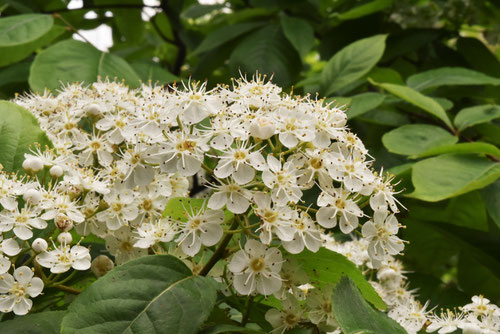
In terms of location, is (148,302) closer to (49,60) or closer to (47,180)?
(47,180)

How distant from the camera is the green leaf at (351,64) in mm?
2064

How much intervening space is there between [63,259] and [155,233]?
0.19 m

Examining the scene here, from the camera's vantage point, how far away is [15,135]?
1.41m

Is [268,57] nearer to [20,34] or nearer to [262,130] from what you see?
[20,34]

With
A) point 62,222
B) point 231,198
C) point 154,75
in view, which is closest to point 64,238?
point 62,222

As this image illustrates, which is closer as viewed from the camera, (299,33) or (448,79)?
(448,79)

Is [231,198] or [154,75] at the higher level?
[231,198]

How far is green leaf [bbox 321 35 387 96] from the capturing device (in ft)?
6.77

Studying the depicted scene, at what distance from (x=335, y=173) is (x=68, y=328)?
1.80 feet

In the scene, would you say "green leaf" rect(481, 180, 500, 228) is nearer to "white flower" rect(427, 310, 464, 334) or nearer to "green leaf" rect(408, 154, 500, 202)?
"green leaf" rect(408, 154, 500, 202)

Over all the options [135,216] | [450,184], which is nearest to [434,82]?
[450,184]

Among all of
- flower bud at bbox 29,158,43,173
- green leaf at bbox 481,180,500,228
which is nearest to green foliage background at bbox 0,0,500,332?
green leaf at bbox 481,180,500,228

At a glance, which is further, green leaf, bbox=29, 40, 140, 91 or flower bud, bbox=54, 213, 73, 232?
green leaf, bbox=29, 40, 140, 91

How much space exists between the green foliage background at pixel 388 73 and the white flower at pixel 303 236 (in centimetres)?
44
